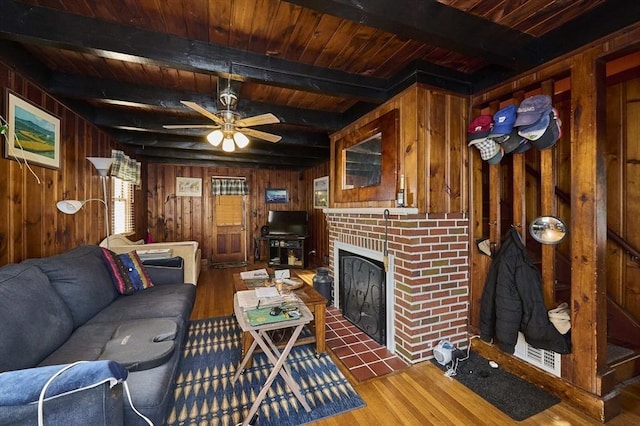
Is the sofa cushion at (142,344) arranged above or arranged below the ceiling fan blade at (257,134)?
below

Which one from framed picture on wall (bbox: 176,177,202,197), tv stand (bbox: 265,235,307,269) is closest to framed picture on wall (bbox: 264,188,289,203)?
tv stand (bbox: 265,235,307,269)

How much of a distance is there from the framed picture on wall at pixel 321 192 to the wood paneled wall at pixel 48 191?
370 centimetres

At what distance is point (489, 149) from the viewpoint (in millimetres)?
2115

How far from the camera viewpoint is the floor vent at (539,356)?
5.95ft

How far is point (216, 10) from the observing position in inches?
61.6

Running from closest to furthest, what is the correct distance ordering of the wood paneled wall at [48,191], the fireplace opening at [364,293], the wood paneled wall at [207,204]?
the wood paneled wall at [48,191] → the fireplace opening at [364,293] → the wood paneled wall at [207,204]

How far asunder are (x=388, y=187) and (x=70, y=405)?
2324 millimetres

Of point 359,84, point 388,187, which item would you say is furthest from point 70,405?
point 359,84

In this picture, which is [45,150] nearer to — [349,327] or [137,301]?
[137,301]

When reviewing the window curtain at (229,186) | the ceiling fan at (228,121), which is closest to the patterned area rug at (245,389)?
the ceiling fan at (228,121)

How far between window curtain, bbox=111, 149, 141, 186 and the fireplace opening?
10.9 feet

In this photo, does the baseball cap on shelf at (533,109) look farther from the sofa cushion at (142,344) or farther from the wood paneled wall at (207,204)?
the wood paneled wall at (207,204)

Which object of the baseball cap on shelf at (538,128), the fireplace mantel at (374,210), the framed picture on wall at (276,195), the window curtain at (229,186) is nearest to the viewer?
the baseball cap on shelf at (538,128)

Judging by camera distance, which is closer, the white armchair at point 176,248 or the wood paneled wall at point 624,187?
the wood paneled wall at point 624,187
